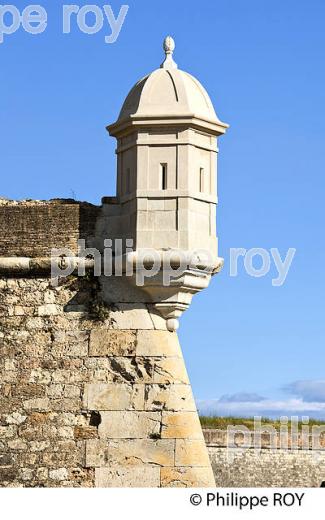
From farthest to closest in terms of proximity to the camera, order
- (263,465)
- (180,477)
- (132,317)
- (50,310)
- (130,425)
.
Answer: (263,465), (50,310), (132,317), (130,425), (180,477)

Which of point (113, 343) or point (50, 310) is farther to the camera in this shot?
point (50, 310)

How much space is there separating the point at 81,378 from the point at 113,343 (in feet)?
1.46

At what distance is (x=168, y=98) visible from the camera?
12727 millimetres

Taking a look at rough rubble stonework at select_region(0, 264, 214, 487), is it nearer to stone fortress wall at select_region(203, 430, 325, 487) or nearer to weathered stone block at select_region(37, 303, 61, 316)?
weathered stone block at select_region(37, 303, 61, 316)

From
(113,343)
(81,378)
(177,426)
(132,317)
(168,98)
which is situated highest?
(168,98)

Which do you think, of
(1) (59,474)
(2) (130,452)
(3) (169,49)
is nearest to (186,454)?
(2) (130,452)

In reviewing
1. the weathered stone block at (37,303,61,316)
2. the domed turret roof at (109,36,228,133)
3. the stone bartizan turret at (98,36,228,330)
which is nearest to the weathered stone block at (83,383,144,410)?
the stone bartizan turret at (98,36,228,330)

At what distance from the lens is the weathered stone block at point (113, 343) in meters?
12.6

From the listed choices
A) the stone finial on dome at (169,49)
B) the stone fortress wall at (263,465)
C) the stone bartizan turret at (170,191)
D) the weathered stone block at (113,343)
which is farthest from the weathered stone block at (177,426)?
the stone fortress wall at (263,465)

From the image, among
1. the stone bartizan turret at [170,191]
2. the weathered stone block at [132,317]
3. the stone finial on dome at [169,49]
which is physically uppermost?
the stone finial on dome at [169,49]

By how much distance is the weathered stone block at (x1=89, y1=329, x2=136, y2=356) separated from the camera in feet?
41.4

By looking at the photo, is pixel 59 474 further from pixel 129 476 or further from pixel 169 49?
pixel 169 49

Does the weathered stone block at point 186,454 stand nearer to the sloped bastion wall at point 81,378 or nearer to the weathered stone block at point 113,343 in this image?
the sloped bastion wall at point 81,378

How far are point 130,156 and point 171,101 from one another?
66cm
